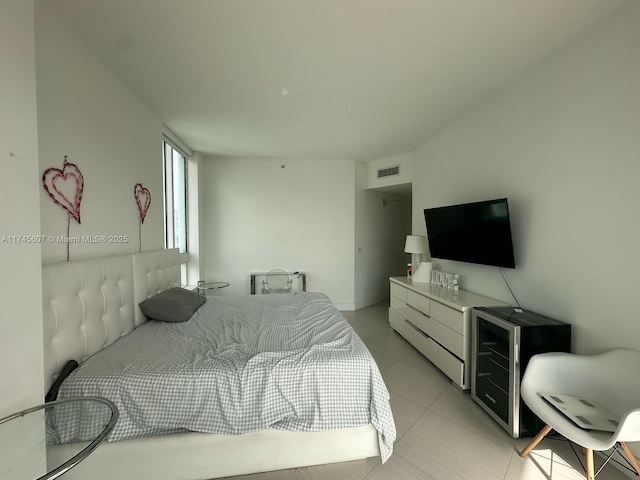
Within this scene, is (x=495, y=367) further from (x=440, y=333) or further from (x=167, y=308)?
(x=167, y=308)

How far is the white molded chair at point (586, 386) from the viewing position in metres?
1.28

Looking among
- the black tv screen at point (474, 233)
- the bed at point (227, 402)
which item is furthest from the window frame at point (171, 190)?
the black tv screen at point (474, 233)

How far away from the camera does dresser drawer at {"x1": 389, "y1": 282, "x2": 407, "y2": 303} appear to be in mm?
3266

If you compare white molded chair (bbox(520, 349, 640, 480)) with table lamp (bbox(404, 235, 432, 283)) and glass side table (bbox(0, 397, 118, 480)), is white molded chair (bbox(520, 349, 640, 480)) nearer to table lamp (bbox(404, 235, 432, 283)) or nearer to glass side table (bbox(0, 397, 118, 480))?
table lamp (bbox(404, 235, 432, 283))

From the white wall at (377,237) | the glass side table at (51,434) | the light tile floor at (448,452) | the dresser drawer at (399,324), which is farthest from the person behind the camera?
the white wall at (377,237)

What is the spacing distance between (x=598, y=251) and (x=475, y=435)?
148cm

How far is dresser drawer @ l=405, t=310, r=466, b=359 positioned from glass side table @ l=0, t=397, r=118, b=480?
238cm

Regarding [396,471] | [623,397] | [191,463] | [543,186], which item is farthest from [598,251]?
[191,463]

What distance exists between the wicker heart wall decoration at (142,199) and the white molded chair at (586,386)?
10.9 ft

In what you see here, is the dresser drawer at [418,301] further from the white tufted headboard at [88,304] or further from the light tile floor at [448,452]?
the white tufted headboard at [88,304]

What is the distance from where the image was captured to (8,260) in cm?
92

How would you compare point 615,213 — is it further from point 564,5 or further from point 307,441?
point 307,441

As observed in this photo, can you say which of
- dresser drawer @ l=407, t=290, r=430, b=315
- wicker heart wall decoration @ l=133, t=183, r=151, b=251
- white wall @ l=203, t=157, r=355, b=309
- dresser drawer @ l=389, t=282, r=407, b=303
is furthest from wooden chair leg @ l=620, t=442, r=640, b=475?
wicker heart wall decoration @ l=133, t=183, r=151, b=251

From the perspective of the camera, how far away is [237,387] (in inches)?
55.6
